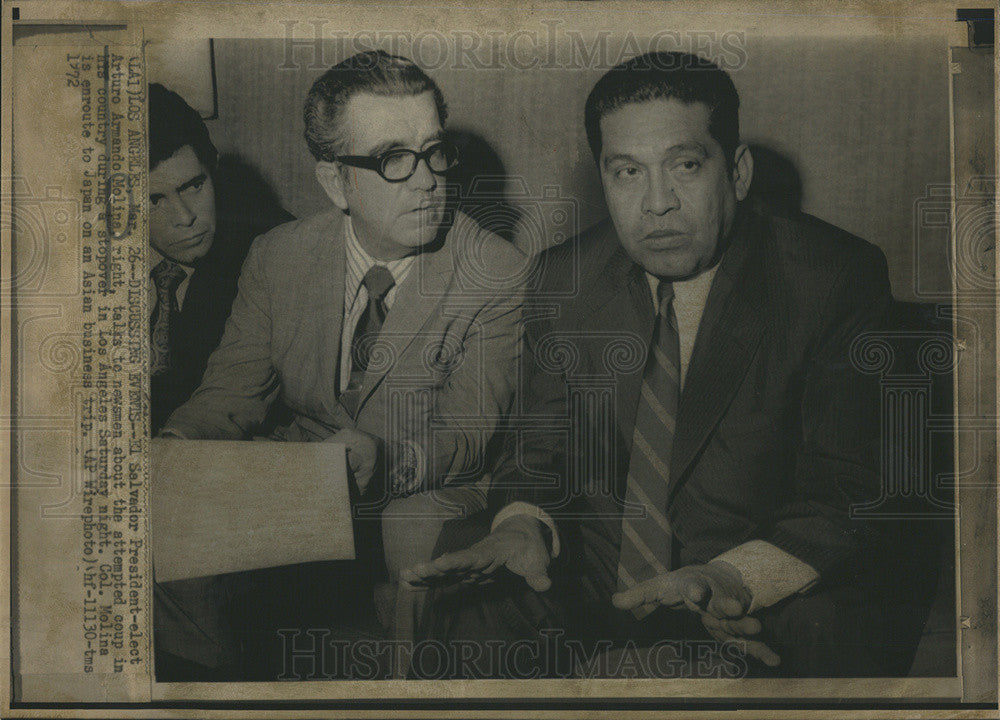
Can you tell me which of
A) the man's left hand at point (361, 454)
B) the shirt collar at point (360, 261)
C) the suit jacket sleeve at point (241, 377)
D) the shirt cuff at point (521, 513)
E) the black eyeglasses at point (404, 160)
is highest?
the black eyeglasses at point (404, 160)

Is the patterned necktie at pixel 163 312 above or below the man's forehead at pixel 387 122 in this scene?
below

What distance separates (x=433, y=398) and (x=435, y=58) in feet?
3.53

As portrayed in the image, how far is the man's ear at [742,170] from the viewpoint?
8.97 feet

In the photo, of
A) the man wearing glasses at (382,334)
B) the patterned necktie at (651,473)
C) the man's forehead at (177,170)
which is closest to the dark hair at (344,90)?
the man wearing glasses at (382,334)

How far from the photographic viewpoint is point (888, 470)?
109 inches

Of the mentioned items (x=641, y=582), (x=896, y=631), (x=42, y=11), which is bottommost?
(x=896, y=631)

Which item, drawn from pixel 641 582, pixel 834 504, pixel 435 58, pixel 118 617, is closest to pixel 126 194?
pixel 435 58

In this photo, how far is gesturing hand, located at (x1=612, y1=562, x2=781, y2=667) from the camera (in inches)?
107

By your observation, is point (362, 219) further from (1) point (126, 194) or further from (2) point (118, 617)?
(2) point (118, 617)

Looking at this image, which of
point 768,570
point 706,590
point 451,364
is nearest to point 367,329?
point 451,364

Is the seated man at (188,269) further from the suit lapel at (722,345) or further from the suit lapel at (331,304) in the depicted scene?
the suit lapel at (722,345)

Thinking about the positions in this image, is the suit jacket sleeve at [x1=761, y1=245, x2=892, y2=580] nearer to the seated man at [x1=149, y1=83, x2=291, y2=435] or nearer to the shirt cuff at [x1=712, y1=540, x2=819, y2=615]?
the shirt cuff at [x1=712, y1=540, x2=819, y2=615]

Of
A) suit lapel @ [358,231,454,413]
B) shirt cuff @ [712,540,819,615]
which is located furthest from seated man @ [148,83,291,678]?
shirt cuff @ [712,540,819,615]

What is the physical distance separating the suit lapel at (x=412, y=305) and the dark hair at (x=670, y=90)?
605mm
